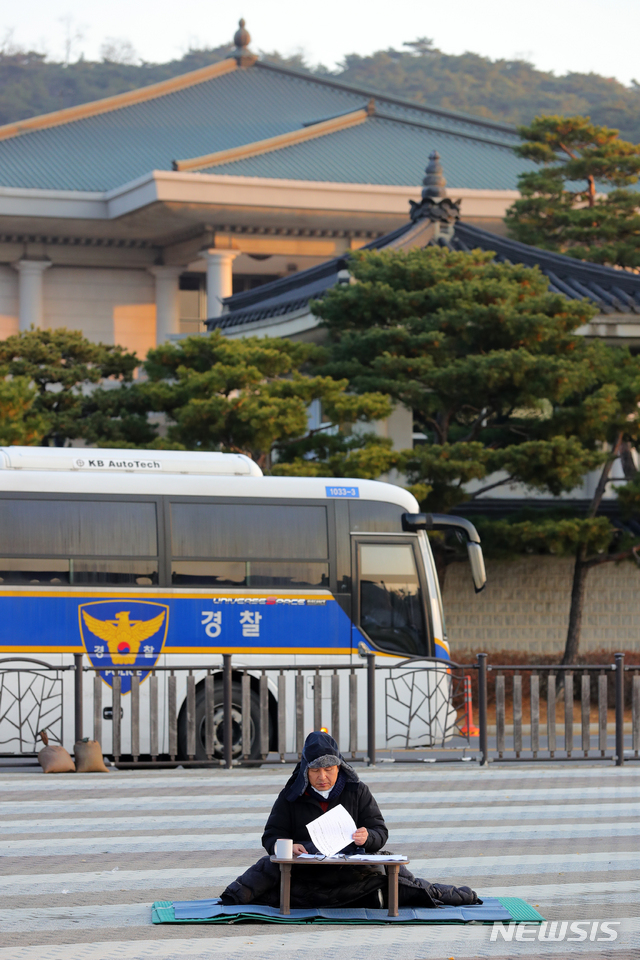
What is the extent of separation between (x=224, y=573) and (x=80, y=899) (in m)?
7.55

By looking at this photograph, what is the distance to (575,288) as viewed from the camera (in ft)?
74.7

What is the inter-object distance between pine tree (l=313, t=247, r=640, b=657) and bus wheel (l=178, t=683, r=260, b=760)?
528cm

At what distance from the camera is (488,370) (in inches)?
722

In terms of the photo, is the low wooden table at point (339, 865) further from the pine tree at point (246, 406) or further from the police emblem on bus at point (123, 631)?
the pine tree at point (246, 406)

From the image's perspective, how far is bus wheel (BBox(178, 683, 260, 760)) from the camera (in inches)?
551

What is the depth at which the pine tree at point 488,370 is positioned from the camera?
18.6 meters

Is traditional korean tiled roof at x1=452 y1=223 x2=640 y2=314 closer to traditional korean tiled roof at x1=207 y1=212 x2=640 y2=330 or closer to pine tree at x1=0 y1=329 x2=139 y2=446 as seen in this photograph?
traditional korean tiled roof at x1=207 y1=212 x2=640 y2=330

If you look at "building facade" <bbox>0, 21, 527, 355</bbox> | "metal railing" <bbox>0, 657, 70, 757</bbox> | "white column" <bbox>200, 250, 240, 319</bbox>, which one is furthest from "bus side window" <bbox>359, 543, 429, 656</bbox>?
"white column" <bbox>200, 250, 240, 319</bbox>

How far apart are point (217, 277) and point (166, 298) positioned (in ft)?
12.8

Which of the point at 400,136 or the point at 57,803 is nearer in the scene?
the point at 57,803

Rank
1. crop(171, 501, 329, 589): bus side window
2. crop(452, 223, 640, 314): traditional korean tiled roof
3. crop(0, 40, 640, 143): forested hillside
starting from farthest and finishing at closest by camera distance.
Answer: crop(0, 40, 640, 143): forested hillside < crop(452, 223, 640, 314): traditional korean tiled roof < crop(171, 501, 329, 589): bus side window

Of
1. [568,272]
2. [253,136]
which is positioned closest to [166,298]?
[253,136]

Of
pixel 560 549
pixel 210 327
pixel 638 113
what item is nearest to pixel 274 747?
pixel 560 549

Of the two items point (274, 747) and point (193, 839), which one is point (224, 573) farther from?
point (193, 839)
